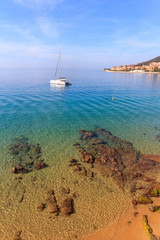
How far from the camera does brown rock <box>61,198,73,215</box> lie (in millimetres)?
9666

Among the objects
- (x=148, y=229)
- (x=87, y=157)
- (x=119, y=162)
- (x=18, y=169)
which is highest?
(x=87, y=157)

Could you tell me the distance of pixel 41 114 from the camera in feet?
94.9

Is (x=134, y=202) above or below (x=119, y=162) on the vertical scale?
below

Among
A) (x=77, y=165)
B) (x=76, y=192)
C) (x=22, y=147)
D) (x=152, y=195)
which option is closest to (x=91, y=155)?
(x=77, y=165)

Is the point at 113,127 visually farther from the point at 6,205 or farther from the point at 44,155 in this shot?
the point at 6,205

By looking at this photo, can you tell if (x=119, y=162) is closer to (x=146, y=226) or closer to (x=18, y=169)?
(x=146, y=226)

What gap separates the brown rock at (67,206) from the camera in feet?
31.7

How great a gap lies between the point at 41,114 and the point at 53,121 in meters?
5.02

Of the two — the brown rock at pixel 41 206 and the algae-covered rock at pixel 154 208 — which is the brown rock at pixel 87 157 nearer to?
the brown rock at pixel 41 206

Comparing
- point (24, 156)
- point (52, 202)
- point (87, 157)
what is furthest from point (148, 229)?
point (24, 156)

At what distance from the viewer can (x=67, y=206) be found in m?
10.0

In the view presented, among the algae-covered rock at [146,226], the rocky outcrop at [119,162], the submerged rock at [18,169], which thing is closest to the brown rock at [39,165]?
the submerged rock at [18,169]

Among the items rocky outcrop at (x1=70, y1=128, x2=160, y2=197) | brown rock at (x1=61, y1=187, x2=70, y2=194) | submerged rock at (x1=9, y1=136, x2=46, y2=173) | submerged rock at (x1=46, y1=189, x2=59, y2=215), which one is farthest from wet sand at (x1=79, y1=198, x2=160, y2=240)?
submerged rock at (x1=9, y1=136, x2=46, y2=173)

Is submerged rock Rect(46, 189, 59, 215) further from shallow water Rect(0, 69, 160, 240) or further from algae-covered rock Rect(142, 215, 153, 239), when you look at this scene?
algae-covered rock Rect(142, 215, 153, 239)
